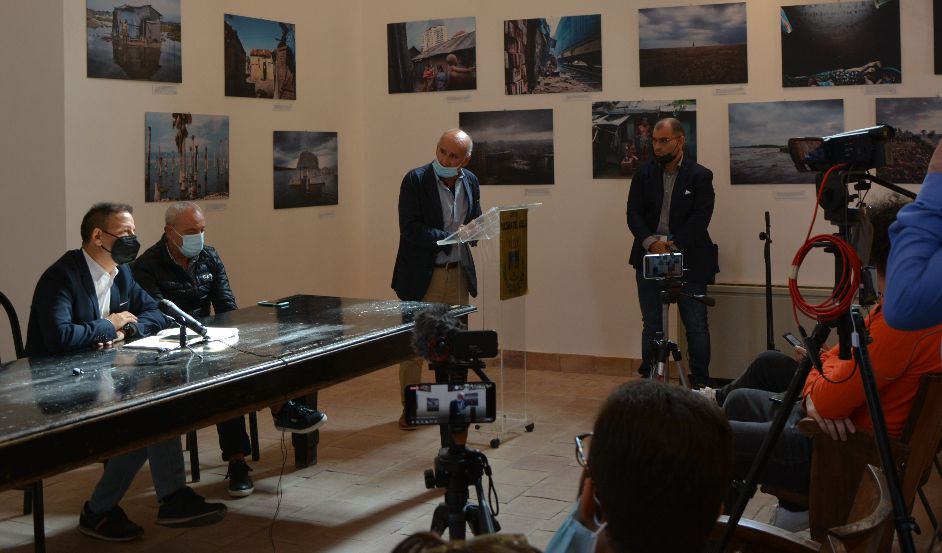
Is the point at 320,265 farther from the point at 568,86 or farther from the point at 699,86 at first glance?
the point at 699,86

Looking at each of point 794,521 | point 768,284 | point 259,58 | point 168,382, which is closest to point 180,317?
point 168,382

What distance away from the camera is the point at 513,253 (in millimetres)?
6496

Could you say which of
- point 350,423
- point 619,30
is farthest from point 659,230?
point 350,423

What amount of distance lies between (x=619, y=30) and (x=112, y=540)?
541 cm

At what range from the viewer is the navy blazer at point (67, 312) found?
4.66 meters

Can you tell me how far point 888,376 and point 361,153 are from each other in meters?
6.24

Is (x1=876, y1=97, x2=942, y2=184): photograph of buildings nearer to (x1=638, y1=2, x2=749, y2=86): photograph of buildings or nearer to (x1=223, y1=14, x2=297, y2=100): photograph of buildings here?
(x1=638, y1=2, x2=749, y2=86): photograph of buildings

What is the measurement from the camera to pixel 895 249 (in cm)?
257

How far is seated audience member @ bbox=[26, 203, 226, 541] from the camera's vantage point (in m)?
4.73

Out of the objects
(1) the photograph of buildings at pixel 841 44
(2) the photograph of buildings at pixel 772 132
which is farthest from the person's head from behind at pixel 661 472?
(1) the photograph of buildings at pixel 841 44

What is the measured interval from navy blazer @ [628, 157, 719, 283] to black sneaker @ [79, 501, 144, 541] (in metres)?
4.20

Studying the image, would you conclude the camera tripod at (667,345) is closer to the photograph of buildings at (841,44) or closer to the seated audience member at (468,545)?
the photograph of buildings at (841,44)

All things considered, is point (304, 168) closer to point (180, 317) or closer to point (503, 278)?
point (503, 278)

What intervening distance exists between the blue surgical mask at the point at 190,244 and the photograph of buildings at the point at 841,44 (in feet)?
14.5
